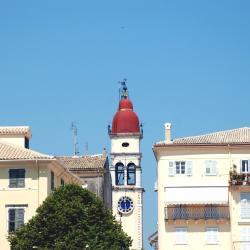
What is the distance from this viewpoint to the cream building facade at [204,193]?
324 ft

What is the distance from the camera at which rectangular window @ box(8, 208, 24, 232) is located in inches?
3484

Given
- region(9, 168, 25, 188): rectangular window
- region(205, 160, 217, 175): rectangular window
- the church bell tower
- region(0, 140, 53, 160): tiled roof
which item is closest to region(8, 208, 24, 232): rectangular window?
region(9, 168, 25, 188): rectangular window

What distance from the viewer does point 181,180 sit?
101 metres

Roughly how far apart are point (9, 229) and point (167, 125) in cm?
2285

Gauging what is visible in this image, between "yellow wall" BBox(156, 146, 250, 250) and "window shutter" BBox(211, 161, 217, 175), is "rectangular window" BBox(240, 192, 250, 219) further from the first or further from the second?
"window shutter" BBox(211, 161, 217, 175)

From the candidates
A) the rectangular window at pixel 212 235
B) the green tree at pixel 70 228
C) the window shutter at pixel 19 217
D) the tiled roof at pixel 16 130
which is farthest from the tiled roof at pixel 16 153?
the rectangular window at pixel 212 235

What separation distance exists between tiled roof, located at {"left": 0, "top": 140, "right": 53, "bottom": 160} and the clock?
64216 millimetres

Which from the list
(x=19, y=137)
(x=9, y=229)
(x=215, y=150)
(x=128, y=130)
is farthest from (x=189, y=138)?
(x=128, y=130)

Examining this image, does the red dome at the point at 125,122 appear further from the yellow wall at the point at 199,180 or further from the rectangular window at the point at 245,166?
the rectangular window at the point at 245,166

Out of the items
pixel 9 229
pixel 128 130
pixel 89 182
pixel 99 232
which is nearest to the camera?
pixel 99 232

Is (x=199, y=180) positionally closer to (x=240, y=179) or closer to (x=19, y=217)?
(x=240, y=179)

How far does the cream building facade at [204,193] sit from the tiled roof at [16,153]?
13.8 meters

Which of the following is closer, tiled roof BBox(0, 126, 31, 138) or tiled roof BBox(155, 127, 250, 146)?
tiled roof BBox(0, 126, 31, 138)

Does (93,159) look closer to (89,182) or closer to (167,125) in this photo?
(89,182)
